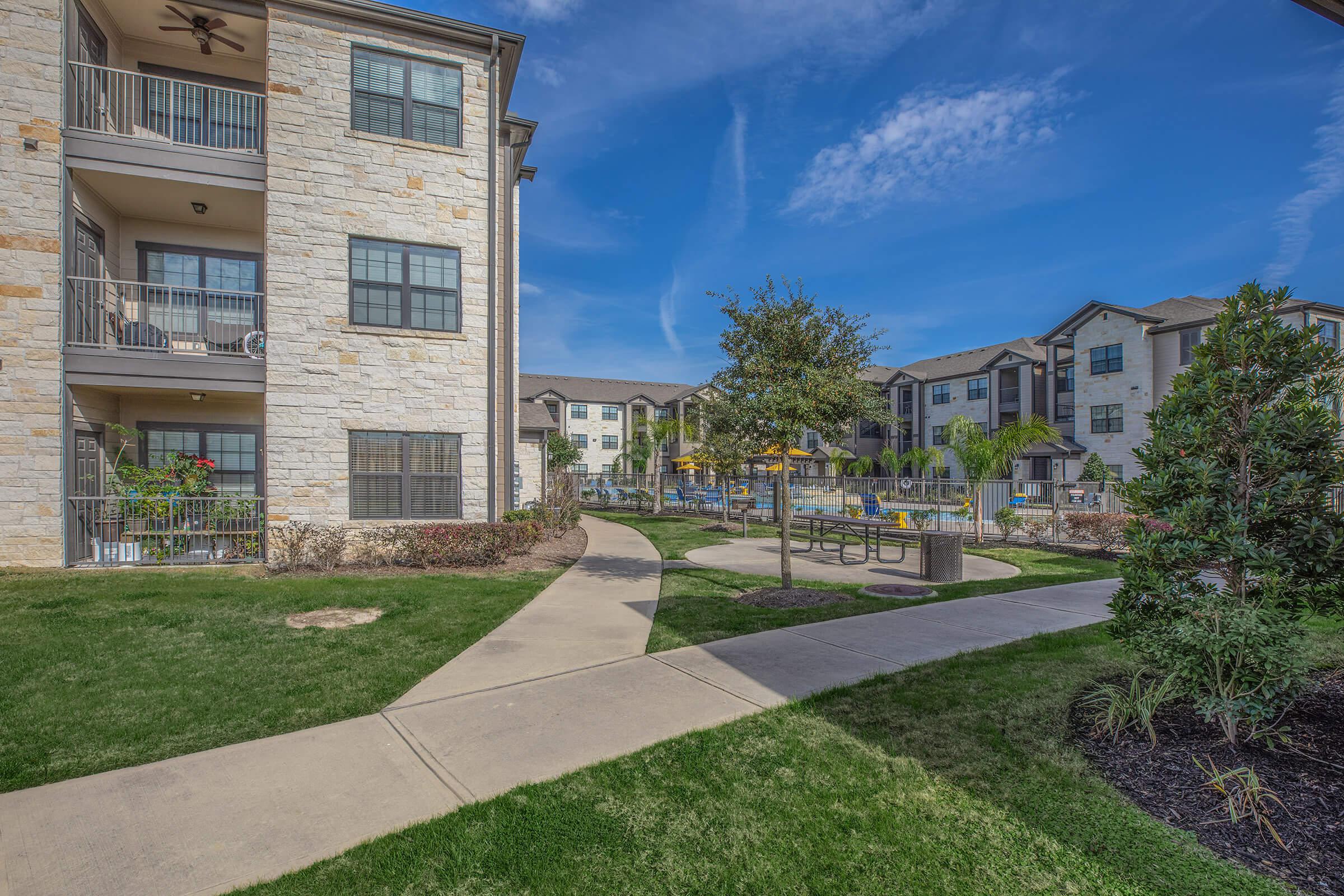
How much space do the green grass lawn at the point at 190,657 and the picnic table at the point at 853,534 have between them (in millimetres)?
6352

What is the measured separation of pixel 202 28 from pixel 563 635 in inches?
544

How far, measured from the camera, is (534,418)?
2547cm

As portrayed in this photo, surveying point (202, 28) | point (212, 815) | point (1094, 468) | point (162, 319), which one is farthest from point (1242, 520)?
point (1094, 468)

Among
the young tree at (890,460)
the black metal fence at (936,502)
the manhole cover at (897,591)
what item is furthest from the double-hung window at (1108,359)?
the manhole cover at (897,591)

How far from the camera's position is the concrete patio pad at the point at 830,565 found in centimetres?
1135

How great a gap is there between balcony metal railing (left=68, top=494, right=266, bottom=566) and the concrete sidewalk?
308 inches

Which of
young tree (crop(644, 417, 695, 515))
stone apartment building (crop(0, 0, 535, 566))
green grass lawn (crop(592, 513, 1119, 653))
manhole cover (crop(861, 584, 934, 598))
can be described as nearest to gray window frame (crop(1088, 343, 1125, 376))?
young tree (crop(644, 417, 695, 515))

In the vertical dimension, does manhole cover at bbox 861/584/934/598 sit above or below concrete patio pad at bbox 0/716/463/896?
below

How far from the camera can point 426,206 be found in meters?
13.1

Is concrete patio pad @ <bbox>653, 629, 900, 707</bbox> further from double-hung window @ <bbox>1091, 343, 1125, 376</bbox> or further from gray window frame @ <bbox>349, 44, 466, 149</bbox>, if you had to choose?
double-hung window @ <bbox>1091, 343, 1125, 376</bbox>

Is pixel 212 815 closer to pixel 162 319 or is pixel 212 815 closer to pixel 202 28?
pixel 162 319

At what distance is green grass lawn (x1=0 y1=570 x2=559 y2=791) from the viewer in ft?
14.8

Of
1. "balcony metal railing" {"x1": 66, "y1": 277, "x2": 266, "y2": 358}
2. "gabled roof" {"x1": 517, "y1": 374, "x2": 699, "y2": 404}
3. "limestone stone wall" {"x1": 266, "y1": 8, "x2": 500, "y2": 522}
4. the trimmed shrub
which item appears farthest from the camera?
"gabled roof" {"x1": 517, "y1": 374, "x2": 699, "y2": 404}

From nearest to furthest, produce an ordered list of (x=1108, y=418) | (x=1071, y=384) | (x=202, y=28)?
(x=202, y=28) < (x=1108, y=418) < (x=1071, y=384)
